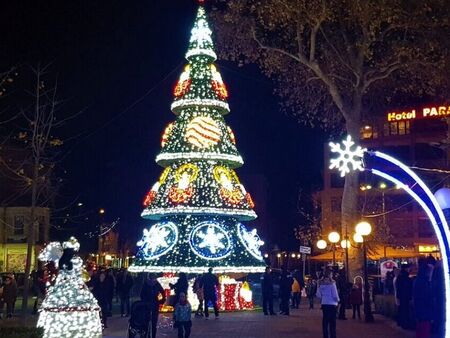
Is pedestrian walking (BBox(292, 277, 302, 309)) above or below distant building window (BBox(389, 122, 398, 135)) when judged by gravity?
below

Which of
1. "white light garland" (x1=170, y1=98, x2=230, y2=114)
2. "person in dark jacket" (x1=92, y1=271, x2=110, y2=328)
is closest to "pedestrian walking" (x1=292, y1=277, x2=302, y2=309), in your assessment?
"white light garland" (x1=170, y1=98, x2=230, y2=114)

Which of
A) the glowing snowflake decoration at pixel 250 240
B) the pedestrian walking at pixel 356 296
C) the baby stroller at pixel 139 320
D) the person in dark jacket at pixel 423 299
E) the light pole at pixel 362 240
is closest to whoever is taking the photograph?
the person in dark jacket at pixel 423 299

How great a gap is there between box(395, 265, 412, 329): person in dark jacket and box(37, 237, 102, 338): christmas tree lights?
7739 millimetres

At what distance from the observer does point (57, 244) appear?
14719 millimetres

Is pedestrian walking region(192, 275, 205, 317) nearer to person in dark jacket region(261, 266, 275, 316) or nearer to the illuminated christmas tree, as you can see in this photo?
the illuminated christmas tree

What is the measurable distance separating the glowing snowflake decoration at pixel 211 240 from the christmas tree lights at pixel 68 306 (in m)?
10.7

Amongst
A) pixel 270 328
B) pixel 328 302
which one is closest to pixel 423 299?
pixel 328 302

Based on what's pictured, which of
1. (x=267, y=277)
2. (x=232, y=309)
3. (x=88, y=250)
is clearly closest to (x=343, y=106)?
(x=267, y=277)

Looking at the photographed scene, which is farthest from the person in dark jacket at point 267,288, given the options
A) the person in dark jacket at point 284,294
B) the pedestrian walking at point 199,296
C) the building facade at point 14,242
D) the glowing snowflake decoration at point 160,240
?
the building facade at point 14,242

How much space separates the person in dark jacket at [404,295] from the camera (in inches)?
667

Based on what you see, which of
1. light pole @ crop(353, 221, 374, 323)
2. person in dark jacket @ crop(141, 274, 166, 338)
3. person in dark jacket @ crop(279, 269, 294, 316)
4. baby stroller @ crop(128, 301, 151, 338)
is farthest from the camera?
person in dark jacket @ crop(279, 269, 294, 316)

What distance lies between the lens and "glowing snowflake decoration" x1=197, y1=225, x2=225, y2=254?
2431 centimetres

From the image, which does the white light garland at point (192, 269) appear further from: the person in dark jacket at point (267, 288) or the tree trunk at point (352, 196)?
the tree trunk at point (352, 196)

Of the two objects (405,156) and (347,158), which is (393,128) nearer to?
(405,156)
